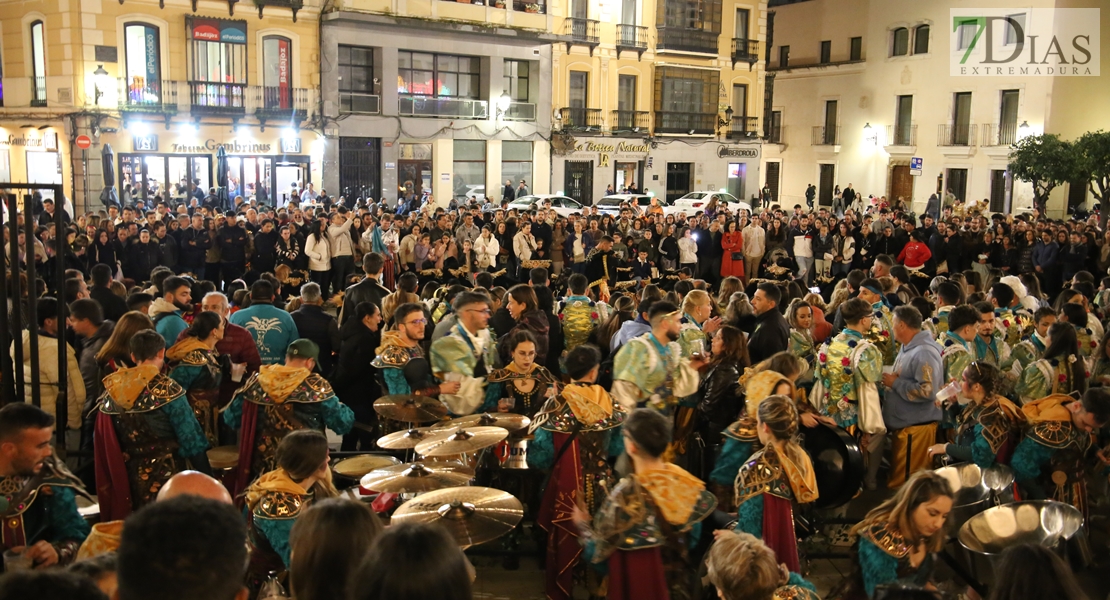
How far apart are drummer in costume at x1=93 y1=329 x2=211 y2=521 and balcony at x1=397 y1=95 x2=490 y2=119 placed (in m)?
25.7

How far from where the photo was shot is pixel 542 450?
217 inches

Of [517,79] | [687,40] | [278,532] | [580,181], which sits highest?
[687,40]

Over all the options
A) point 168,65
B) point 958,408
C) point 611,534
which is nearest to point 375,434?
point 611,534

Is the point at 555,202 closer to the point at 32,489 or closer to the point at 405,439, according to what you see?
the point at 405,439

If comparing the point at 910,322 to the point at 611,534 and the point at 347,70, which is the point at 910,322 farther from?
the point at 347,70

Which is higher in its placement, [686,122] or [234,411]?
[686,122]

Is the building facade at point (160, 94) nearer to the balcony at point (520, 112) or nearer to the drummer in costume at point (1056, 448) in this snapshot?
the balcony at point (520, 112)

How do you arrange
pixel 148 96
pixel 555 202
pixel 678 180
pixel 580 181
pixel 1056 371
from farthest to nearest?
pixel 678 180, pixel 580 181, pixel 555 202, pixel 148 96, pixel 1056 371

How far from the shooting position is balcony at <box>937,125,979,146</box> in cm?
3547

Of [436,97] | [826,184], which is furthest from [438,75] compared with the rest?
[826,184]

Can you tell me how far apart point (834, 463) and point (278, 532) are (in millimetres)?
3245

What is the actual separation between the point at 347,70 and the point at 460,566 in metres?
28.2

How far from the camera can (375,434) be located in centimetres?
789

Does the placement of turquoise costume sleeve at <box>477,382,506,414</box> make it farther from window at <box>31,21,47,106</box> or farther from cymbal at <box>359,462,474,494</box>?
window at <box>31,21,47,106</box>
